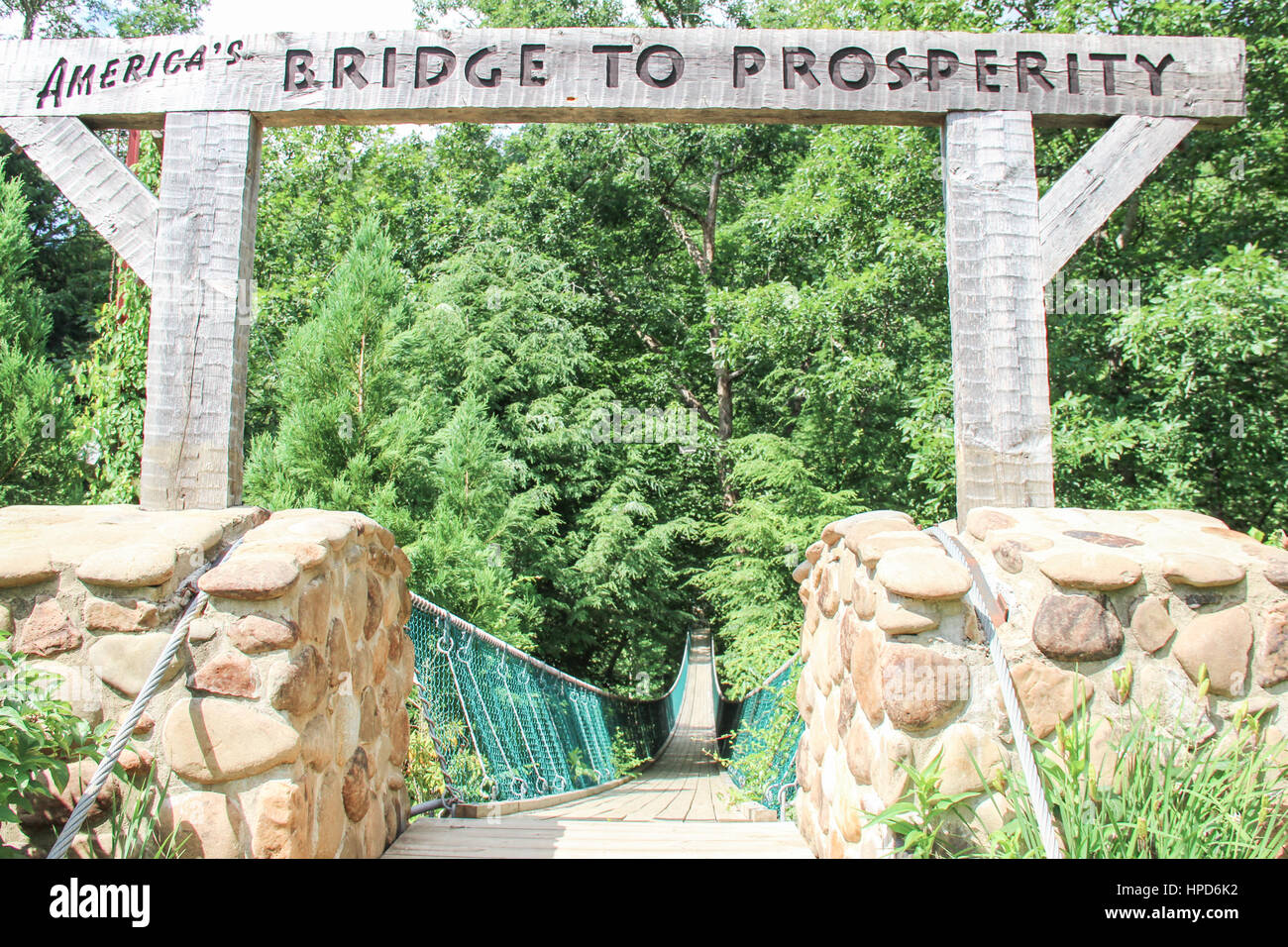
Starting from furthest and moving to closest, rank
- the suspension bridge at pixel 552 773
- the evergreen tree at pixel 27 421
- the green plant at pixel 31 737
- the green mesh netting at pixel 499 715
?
the evergreen tree at pixel 27 421
the green mesh netting at pixel 499 715
the suspension bridge at pixel 552 773
the green plant at pixel 31 737

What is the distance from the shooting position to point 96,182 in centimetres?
223

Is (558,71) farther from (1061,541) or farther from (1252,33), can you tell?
(1252,33)

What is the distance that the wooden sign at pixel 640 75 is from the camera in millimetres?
2252

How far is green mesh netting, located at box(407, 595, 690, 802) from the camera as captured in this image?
135 inches

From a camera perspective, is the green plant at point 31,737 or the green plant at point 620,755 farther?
the green plant at point 620,755

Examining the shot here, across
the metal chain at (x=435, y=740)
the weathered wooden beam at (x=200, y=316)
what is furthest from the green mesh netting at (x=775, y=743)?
the weathered wooden beam at (x=200, y=316)

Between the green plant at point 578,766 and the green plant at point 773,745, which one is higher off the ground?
the green plant at point 773,745

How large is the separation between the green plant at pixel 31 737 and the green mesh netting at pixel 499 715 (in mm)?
1700

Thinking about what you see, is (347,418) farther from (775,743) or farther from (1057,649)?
(1057,649)

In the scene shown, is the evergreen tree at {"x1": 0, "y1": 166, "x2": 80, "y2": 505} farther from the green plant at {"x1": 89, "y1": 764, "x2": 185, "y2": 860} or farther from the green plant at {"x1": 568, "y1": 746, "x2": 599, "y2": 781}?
the green plant at {"x1": 89, "y1": 764, "x2": 185, "y2": 860}

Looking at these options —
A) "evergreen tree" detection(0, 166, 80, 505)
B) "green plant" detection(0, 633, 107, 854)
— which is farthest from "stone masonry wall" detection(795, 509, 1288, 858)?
"evergreen tree" detection(0, 166, 80, 505)

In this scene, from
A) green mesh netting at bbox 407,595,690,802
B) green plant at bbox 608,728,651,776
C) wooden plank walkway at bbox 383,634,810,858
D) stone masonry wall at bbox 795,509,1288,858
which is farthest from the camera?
green plant at bbox 608,728,651,776

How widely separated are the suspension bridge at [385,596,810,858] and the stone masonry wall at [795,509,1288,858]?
645 mm

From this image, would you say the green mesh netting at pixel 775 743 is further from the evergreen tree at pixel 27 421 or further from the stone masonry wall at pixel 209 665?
the evergreen tree at pixel 27 421
